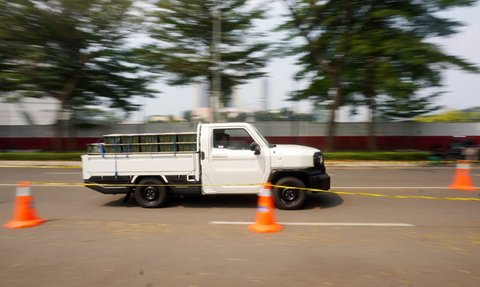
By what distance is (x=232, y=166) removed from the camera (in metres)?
7.39

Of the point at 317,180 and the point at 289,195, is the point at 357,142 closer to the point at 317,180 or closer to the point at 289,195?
the point at 317,180

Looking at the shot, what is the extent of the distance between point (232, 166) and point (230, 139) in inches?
23.9

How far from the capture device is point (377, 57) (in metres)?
17.7

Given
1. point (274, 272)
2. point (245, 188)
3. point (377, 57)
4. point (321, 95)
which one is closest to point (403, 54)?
point (377, 57)

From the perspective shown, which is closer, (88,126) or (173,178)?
(173,178)

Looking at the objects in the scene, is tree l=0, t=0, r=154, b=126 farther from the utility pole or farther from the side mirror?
the side mirror

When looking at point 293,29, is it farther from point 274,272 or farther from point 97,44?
point 274,272

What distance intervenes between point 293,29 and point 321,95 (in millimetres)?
4549

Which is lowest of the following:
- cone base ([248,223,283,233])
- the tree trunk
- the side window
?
cone base ([248,223,283,233])

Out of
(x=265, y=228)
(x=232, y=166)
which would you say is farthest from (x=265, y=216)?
(x=232, y=166)

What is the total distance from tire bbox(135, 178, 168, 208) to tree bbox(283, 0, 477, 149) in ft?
43.0

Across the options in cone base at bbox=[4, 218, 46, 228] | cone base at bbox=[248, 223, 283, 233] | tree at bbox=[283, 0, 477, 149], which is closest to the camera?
cone base at bbox=[248, 223, 283, 233]

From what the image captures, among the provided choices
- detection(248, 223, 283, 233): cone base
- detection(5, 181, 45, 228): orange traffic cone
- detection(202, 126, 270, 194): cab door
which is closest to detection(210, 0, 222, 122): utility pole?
detection(202, 126, 270, 194): cab door

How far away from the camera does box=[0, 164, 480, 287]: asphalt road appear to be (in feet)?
13.1
